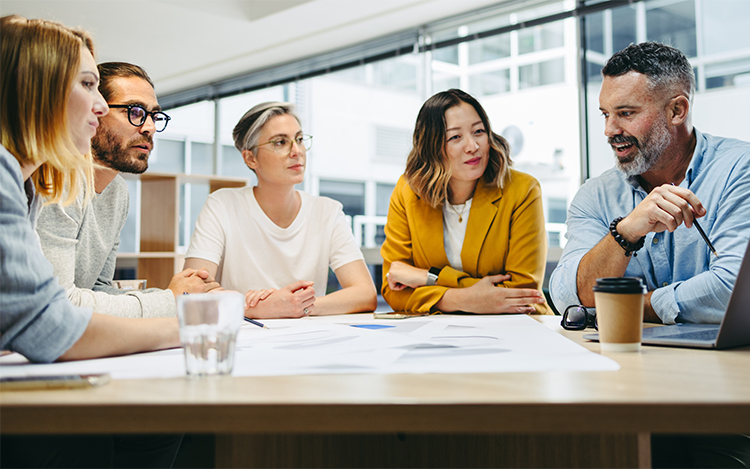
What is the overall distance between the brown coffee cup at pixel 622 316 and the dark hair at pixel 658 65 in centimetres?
105

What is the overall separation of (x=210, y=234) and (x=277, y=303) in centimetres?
63

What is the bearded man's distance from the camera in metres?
1.27

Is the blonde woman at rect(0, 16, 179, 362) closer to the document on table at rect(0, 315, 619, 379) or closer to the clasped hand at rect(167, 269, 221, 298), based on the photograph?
the document on table at rect(0, 315, 619, 379)

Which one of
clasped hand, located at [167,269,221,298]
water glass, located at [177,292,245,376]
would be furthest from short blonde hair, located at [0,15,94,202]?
clasped hand, located at [167,269,221,298]

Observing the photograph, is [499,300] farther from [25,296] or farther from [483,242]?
[25,296]

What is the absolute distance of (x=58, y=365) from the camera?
29.4 inches

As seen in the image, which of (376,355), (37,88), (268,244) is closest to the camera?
(376,355)

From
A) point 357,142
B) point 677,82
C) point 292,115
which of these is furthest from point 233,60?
point 677,82

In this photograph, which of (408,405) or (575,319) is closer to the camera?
(408,405)

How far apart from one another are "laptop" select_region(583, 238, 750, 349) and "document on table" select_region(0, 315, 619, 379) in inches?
6.4

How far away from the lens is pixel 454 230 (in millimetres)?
2023

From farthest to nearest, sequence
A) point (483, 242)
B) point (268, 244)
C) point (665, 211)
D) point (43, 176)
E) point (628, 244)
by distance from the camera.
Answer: point (268, 244) < point (483, 242) < point (628, 244) < point (665, 211) < point (43, 176)

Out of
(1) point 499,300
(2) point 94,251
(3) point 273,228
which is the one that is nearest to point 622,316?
(1) point 499,300

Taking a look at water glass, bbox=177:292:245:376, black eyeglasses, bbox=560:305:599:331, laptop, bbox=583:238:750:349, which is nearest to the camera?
water glass, bbox=177:292:245:376
